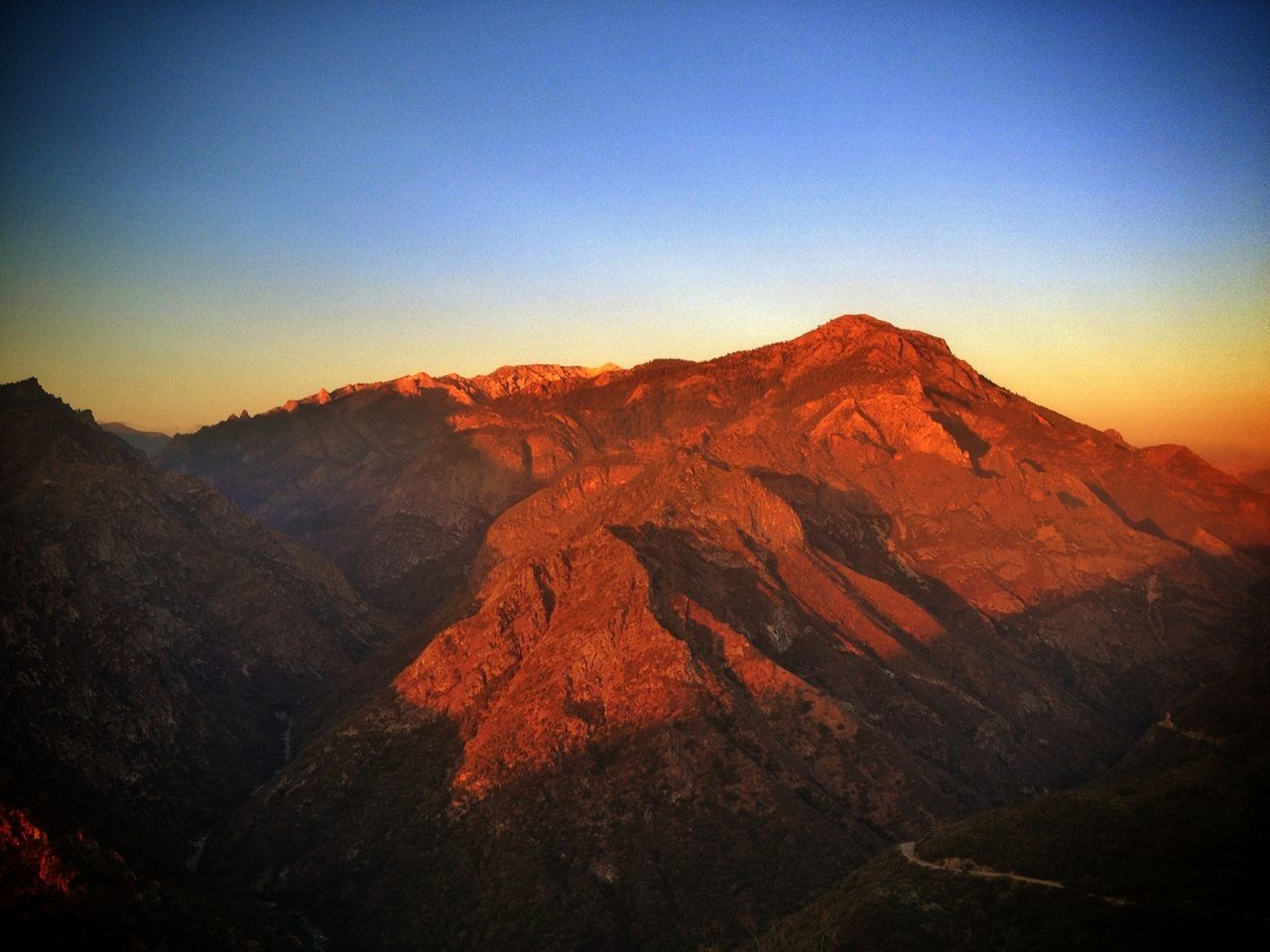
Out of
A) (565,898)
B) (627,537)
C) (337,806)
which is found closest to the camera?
(565,898)

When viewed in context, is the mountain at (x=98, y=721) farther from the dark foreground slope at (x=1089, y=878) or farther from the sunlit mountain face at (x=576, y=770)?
the dark foreground slope at (x=1089, y=878)

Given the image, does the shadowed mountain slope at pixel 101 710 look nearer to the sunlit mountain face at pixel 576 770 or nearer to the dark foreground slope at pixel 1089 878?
the sunlit mountain face at pixel 576 770

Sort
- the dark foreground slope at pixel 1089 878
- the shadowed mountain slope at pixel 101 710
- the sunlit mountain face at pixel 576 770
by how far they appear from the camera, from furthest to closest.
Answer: the shadowed mountain slope at pixel 101 710 → the sunlit mountain face at pixel 576 770 → the dark foreground slope at pixel 1089 878

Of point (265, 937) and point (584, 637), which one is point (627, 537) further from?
point (265, 937)

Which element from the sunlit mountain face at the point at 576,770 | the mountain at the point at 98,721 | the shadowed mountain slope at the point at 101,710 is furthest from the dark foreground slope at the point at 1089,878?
the shadowed mountain slope at the point at 101,710

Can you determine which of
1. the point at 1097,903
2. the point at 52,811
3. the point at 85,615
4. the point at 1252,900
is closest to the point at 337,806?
the point at 52,811

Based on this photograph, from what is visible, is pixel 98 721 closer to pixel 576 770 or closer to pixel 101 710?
pixel 101 710

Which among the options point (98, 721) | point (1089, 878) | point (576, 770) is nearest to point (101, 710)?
point (98, 721)

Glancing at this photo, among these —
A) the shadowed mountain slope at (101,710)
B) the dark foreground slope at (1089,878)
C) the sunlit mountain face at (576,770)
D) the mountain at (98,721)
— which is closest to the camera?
the dark foreground slope at (1089,878)

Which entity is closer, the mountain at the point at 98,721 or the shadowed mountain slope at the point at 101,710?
the mountain at the point at 98,721
